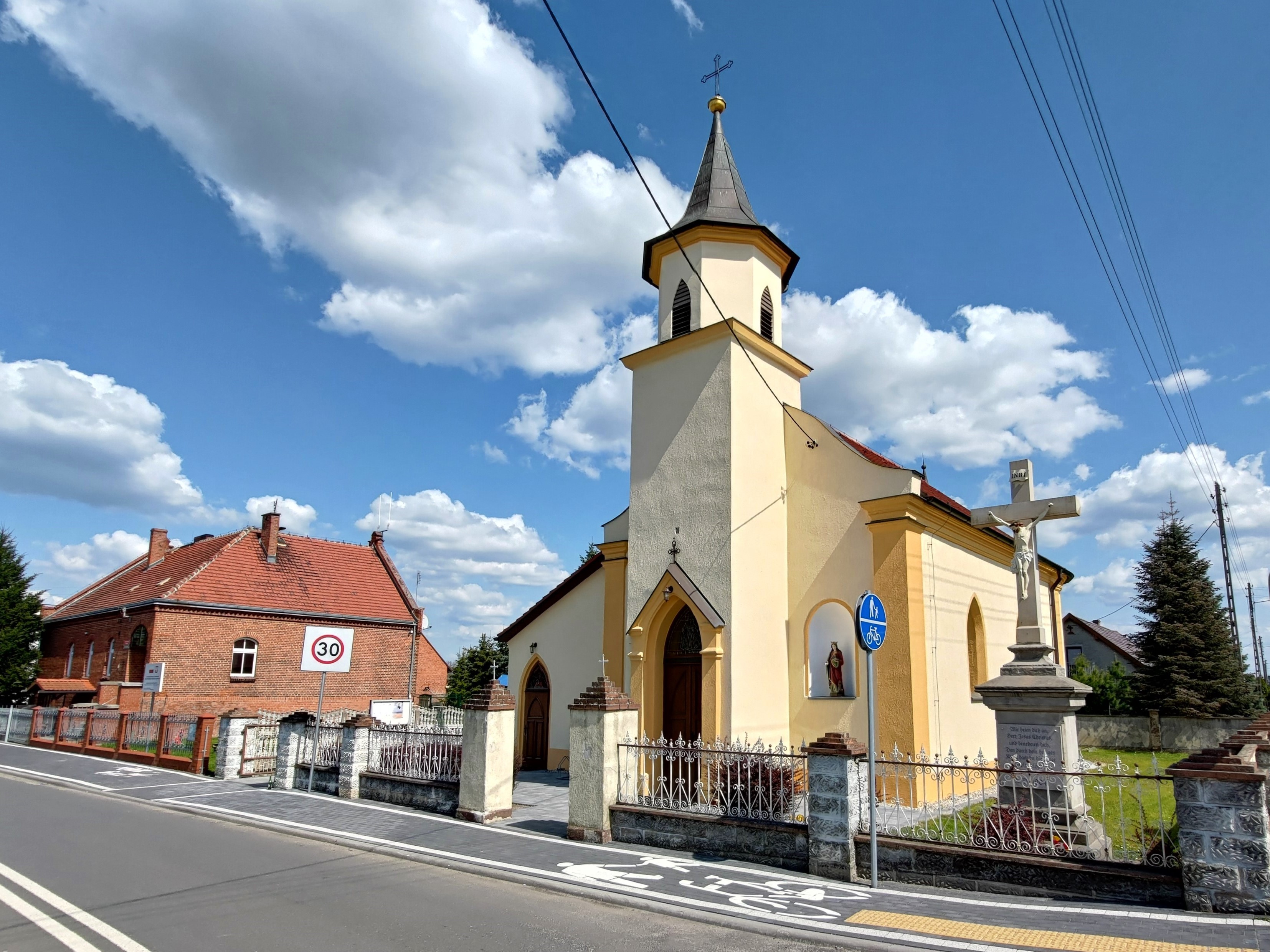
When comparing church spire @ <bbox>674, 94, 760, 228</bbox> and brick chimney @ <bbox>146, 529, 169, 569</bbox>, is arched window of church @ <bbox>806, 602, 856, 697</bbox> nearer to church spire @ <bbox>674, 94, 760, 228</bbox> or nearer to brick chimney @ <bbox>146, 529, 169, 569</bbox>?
church spire @ <bbox>674, 94, 760, 228</bbox>

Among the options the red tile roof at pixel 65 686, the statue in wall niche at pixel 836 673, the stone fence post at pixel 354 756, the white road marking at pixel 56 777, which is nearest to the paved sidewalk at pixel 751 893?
the stone fence post at pixel 354 756

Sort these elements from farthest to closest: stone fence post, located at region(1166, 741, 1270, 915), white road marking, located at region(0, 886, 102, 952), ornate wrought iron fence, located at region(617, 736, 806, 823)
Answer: ornate wrought iron fence, located at region(617, 736, 806, 823) → stone fence post, located at region(1166, 741, 1270, 915) → white road marking, located at region(0, 886, 102, 952)

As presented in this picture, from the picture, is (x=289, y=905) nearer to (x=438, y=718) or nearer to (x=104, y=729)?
(x=438, y=718)

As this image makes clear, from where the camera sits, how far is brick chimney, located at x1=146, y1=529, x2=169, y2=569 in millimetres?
37219

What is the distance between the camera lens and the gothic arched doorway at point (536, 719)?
787 inches

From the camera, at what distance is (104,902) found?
755cm

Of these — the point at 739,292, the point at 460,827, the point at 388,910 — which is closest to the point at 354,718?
the point at 460,827

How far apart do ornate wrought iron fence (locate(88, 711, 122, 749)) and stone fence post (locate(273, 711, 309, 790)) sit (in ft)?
29.9

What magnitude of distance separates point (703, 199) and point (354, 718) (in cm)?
1311

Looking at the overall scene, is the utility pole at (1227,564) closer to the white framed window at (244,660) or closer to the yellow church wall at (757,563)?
the yellow church wall at (757,563)

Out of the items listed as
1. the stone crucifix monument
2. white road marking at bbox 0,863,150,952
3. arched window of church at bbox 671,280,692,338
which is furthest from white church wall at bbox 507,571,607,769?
white road marking at bbox 0,863,150,952

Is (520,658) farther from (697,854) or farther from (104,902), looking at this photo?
(104,902)

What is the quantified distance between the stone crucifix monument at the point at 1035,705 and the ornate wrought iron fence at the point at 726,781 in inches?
104

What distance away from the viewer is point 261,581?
32125 mm
